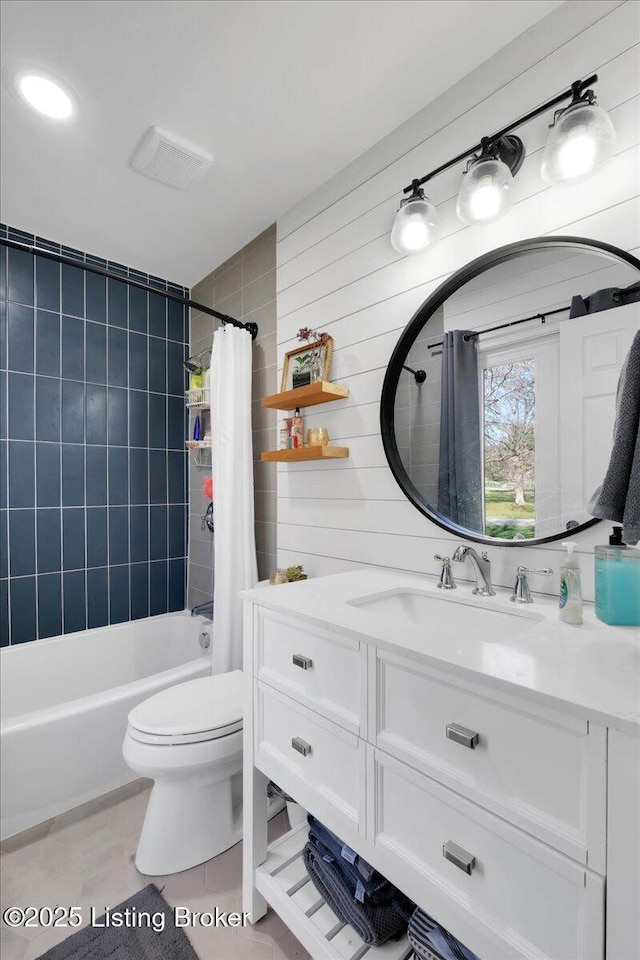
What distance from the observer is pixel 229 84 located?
139 cm

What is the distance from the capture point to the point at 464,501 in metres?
1.33

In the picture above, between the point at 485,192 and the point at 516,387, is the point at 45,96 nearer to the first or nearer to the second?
the point at 485,192

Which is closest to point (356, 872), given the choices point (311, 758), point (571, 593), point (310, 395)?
point (311, 758)

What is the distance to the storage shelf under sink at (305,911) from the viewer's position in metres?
1.05

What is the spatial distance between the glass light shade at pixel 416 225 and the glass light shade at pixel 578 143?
0.35m

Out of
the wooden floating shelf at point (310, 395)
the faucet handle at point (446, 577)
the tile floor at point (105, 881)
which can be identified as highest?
the wooden floating shelf at point (310, 395)

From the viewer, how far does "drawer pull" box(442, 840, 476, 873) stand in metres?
0.74

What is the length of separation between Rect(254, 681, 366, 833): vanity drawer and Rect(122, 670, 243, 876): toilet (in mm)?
298

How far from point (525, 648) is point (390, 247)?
54.1 inches

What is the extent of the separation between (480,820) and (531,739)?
0.19 m

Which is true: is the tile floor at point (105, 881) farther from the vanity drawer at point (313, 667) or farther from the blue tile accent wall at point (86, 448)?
the blue tile accent wall at point (86, 448)

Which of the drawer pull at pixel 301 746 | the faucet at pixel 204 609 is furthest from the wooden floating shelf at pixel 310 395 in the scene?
the faucet at pixel 204 609

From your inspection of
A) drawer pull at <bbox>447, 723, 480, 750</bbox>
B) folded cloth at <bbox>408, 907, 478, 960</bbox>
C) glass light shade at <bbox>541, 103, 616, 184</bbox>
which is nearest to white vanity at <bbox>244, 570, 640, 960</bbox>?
drawer pull at <bbox>447, 723, 480, 750</bbox>

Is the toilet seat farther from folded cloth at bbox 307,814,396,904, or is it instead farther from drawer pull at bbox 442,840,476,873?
drawer pull at bbox 442,840,476,873
